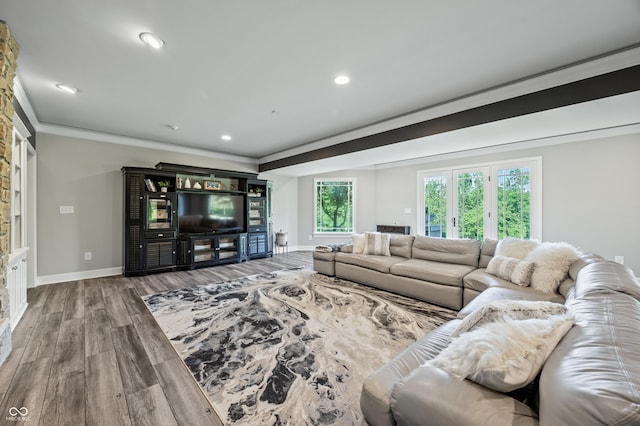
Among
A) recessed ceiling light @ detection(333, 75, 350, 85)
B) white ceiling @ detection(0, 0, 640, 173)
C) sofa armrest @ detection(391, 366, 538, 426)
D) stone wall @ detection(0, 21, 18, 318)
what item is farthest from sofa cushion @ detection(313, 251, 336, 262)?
stone wall @ detection(0, 21, 18, 318)

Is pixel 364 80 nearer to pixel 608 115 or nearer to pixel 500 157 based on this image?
pixel 608 115

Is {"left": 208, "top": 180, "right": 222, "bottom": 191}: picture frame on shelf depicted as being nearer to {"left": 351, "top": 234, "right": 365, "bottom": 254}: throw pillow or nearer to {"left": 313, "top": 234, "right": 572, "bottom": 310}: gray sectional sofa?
{"left": 313, "top": 234, "right": 572, "bottom": 310}: gray sectional sofa

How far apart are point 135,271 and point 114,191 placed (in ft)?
5.20

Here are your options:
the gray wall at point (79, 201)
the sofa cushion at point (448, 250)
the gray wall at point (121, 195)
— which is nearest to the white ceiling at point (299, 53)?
the gray wall at point (79, 201)

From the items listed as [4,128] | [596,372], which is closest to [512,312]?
[596,372]

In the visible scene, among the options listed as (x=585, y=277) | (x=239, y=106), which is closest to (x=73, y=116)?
(x=239, y=106)

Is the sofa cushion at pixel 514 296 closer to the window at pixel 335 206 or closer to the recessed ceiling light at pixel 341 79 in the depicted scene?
the recessed ceiling light at pixel 341 79

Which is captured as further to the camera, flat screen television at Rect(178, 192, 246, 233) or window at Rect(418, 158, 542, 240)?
flat screen television at Rect(178, 192, 246, 233)

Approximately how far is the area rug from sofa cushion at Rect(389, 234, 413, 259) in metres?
0.82

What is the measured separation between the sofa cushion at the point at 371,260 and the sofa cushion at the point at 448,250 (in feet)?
1.08

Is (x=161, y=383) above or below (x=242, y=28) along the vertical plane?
below

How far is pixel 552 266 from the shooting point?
8.77 ft

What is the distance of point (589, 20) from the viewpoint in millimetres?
2002

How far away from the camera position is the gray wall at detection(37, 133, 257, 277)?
171 inches
